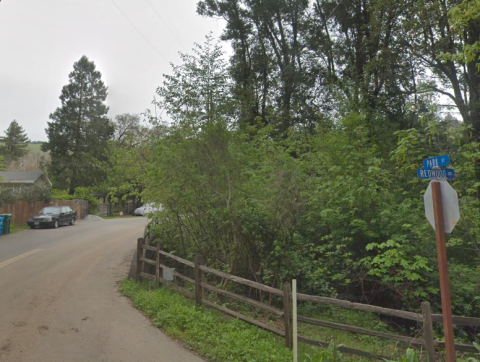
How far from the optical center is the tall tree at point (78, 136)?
4130cm

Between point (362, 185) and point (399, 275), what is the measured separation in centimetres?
226

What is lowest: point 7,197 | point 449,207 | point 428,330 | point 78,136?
point 428,330

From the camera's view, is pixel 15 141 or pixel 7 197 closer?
pixel 7 197

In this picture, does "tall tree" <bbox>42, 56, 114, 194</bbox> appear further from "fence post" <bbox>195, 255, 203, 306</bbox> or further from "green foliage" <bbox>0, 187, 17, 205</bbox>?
"fence post" <bbox>195, 255, 203, 306</bbox>

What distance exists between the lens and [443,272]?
12.5ft

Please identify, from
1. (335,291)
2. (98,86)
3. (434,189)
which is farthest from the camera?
(98,86)

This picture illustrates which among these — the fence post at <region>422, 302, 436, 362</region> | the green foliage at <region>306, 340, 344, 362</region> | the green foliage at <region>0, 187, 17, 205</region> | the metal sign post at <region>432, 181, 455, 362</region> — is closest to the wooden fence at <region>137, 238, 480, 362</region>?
the fence post at <region>422, 302, 436, 362</region>

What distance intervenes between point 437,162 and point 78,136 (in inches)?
1746

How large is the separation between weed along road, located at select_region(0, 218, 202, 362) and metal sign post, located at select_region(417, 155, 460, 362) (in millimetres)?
3513

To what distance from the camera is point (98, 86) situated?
47.1 metres

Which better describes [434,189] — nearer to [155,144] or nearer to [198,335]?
[198,335]

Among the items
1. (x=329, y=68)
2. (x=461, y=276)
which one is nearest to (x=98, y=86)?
(x=329, y=68)

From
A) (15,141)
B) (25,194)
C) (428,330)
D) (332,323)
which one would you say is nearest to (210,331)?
(332,323)

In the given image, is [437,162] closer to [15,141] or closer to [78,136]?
[78,136]
